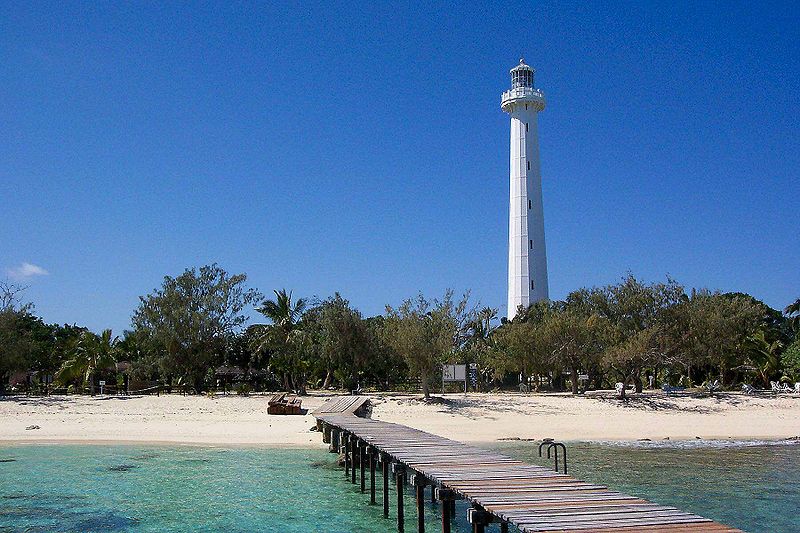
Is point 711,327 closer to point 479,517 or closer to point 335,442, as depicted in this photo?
point 335,442

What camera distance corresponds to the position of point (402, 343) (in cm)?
3916

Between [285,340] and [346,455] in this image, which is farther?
[285,340]

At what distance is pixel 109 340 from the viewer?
5303 cm

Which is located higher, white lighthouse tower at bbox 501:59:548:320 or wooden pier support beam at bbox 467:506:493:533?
white lighthouse tower at bbox 501:59:548:320

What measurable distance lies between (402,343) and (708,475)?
781 inches

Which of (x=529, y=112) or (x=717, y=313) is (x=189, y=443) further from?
(x=529, y=112)

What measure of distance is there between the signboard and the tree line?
1.06 metres

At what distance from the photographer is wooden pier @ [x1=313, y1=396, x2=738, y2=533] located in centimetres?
842

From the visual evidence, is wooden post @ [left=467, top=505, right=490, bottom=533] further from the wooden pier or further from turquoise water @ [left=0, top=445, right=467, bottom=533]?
turquoise water @ [left=0, top=445, right=467, bottom=533]

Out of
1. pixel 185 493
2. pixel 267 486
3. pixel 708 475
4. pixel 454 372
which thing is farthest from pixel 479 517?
pixel 454 372

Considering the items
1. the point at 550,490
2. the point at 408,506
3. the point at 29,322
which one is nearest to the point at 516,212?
the point at 29,322

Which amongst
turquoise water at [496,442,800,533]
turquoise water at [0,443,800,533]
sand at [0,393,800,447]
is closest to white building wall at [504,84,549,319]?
sand at [0,393,800,447]

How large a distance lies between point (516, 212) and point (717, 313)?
69.0 feet

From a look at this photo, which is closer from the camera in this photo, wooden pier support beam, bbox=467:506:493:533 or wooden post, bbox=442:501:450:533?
wooden pier support beam, bbox=467:506:493:533
